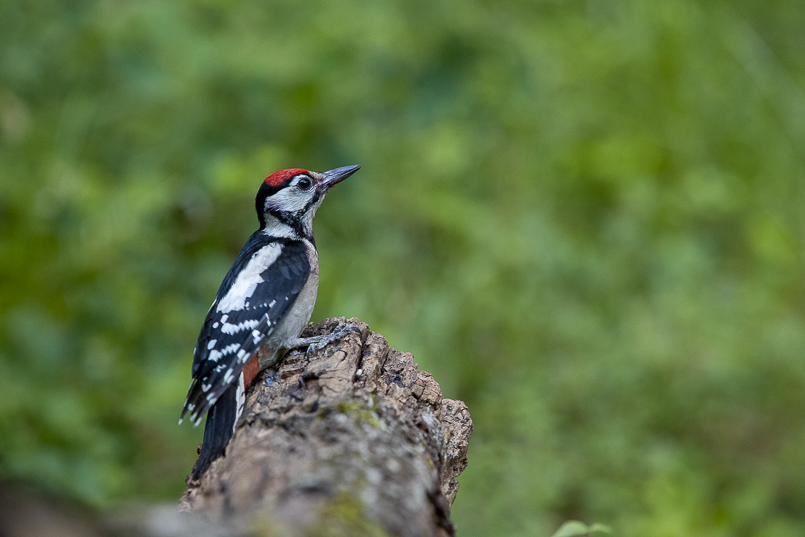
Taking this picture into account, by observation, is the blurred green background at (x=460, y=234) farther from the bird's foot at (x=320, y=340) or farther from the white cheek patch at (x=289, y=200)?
the bird's foot at (x=320, y=340)

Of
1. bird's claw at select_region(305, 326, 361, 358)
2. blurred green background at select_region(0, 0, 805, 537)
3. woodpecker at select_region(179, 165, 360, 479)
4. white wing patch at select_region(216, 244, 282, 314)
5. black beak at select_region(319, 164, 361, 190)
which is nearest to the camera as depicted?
bird's claw at select_region(305, 326, 361, 358)

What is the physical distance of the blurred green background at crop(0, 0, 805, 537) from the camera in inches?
192

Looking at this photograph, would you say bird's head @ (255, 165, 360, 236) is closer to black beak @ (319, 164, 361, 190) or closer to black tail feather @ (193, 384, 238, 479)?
black beak @ (319, 164, 361, 190)

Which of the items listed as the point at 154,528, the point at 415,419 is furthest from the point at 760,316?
the point at 154,528

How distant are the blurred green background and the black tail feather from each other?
55.2 inches

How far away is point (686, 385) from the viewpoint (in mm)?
5570

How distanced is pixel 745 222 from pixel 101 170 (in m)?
5.24

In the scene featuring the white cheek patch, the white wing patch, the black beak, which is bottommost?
the white wing patch

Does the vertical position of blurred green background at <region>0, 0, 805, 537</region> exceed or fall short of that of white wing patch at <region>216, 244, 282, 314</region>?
it exceeds it

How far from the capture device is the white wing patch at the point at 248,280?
138 inches

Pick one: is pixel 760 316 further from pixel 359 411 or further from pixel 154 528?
pixel 154 528

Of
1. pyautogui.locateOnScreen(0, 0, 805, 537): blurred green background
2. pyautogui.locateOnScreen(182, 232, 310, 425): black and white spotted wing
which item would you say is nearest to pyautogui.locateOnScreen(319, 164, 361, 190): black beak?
pyautogui.locateOnScreen(182, 232, 310, 425): black and white spotted wing

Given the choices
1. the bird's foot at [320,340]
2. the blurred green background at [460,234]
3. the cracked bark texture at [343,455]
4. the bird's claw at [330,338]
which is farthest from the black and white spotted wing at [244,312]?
the blurred green background at [460,234]

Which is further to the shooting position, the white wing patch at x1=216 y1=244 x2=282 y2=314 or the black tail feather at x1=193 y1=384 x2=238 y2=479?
the white wing patch at x1=216 y1=244 x2=282 y2=314
